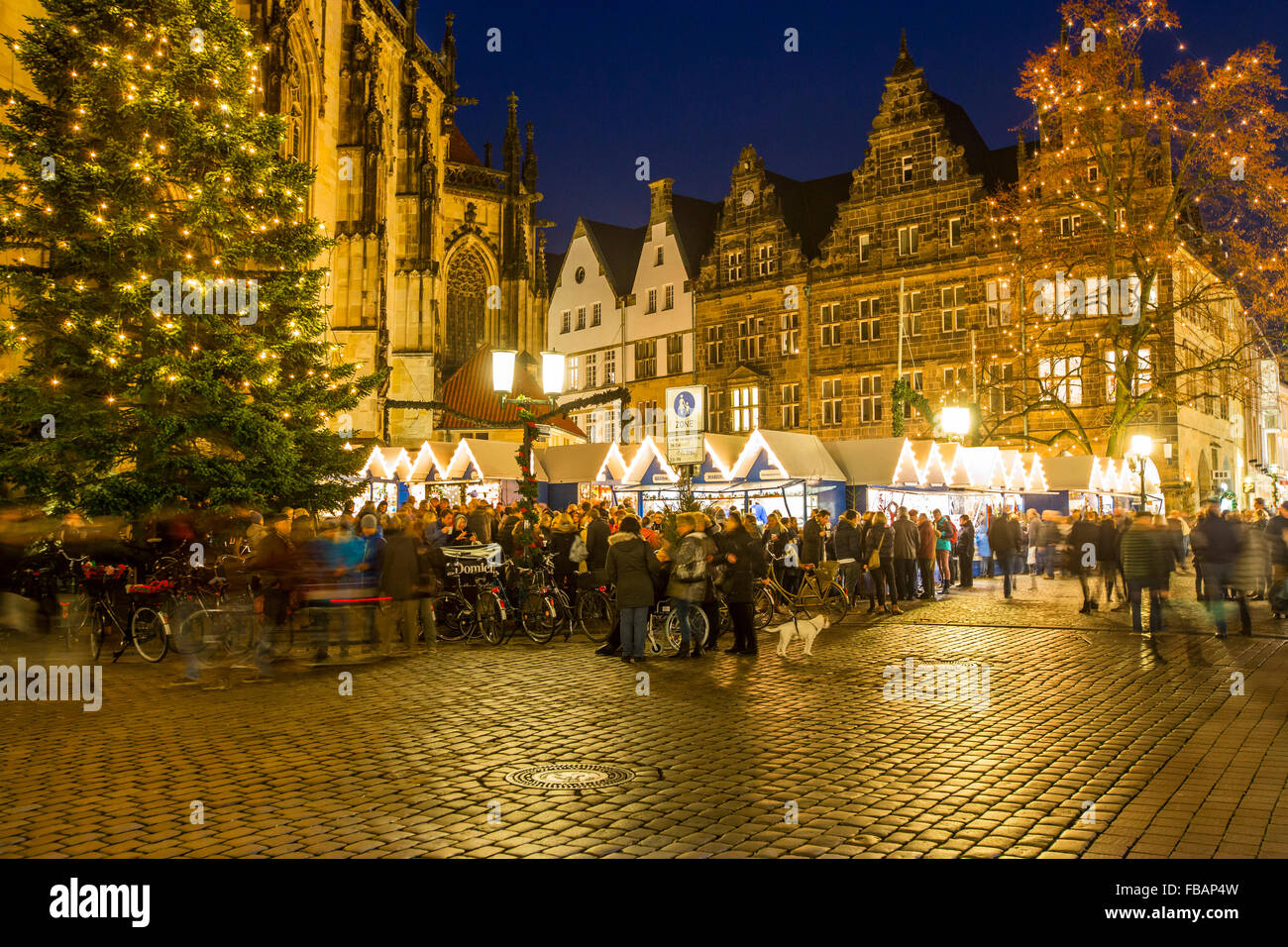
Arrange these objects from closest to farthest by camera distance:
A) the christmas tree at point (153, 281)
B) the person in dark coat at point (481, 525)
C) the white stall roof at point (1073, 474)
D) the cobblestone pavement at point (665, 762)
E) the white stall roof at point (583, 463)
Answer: the cobblestone pavement at point (665, 762), the christmas tree at point (153, 281), the person in dark coat at point (481, 525), the white stall roof at point (583, 463), the white stall roof at point (1073, 474)

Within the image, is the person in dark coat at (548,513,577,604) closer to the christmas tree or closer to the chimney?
the christmas tree

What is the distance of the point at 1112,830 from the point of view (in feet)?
16.9

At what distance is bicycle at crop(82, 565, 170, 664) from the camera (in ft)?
38.4

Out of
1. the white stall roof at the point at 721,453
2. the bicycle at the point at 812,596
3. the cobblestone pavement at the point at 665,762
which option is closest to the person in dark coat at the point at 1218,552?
the cobblestone pavement at the point at 665,762

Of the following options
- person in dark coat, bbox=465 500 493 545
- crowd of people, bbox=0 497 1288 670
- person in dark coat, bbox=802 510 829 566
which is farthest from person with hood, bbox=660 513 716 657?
person in dark coat, bbox=802 510 829 566

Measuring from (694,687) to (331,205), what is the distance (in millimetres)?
24612

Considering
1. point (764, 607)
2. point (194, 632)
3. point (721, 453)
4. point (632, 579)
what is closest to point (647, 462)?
point (721, 453)

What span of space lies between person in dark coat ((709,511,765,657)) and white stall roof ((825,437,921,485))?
9.42 metres

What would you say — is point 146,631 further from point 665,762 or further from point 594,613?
point 665,762

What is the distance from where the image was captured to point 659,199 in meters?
52.9

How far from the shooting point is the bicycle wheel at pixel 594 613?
14.1 m

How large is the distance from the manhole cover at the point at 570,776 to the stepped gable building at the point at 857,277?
36149mm

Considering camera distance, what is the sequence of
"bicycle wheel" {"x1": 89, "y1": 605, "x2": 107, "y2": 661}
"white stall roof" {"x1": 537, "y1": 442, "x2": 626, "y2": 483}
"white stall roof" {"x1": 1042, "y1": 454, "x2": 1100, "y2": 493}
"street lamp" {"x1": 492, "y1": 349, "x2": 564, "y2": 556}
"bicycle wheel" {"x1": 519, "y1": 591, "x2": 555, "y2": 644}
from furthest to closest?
"white stall roof" {"x1": 1042, "y1": 454, "x2": 1100, "y2": 493} → "white stall roof" {"x1": 537, "y1": 442, "x2": 626, "y2": 483} → "street lamp" {"x1": 492, "y1": 349, "x2": 564, "y2": 556} → "bicycle wheel" {"x1": 519, "y1": 591, "x2": 555, "y2": 644} → "bicycle wheel" {"x1": 89, "y1": 605, "x2": 107, "y2": 661}

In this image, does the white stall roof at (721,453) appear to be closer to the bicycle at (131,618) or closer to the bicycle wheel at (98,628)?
the bicycle at (131,618)
